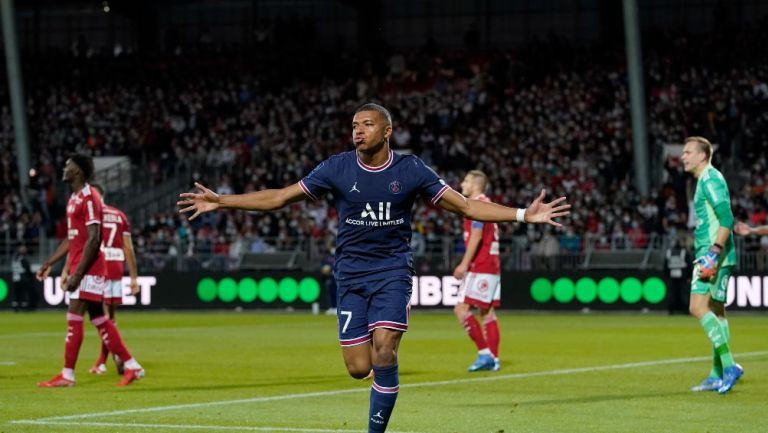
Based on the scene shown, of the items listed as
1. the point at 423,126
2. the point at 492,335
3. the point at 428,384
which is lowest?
the point at 428,384

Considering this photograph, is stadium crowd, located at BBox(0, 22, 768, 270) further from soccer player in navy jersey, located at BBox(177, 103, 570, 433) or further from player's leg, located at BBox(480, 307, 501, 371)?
soccer player in navy jersey, located at BBox(177, 103, 570, 433)

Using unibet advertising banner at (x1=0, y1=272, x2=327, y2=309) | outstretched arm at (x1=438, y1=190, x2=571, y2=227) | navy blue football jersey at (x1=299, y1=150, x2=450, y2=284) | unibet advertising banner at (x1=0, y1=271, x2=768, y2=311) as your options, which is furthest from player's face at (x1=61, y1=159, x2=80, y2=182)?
unibet advertising banner at (x1=0, y1=272, x2=327, y2=309)

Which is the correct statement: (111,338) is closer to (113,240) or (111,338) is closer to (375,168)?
(113,240)

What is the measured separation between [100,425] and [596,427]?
396 centimetres

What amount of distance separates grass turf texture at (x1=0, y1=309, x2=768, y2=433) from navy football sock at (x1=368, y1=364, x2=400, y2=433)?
147 cm

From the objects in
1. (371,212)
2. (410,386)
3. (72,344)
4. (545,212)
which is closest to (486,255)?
(410,386)

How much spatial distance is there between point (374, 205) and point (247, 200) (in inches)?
35.7

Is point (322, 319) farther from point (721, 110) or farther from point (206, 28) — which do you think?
point (206, 28)

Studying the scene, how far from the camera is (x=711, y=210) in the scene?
14391mm

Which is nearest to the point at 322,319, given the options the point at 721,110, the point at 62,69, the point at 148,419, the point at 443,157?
the point at 443,157

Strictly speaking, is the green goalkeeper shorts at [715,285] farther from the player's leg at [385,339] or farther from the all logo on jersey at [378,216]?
the all logo on jersey at [378,216]

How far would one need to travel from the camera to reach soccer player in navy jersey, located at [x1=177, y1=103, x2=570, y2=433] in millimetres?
9906

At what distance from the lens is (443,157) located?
45.0m

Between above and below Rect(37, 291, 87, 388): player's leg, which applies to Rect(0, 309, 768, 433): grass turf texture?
below
